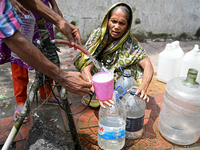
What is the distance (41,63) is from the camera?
1.35 meters

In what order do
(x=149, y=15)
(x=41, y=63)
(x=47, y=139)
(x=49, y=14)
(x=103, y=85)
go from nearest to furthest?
(x=41, y=63) → (x=103, y=85) → (x=47, y=139) → (x=49, y=14) → (x=149, y=15)

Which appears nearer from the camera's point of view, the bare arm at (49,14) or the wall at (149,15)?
the bare arm at (49,14)

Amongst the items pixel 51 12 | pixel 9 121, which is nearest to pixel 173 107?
pixel 51 12

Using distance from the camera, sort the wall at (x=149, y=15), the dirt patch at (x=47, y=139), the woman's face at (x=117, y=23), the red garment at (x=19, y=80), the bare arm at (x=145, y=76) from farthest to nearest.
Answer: the wall at (x=149, y=15)
the woman's face at (x=117, y=23)
the red garment at (x=19, y=80)
the bare arm at (x=145, y=76)
the dirt patch at (x=47, y=139)

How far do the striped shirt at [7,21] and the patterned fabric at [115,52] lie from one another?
4.49ft

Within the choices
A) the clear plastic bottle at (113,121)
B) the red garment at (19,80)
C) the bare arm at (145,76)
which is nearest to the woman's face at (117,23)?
the bare arm at (145,76)

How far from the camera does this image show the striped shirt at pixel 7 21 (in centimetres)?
118

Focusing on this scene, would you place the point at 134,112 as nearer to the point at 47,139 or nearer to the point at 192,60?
the point at 47,139

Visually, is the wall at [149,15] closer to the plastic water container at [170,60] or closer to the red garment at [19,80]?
the plastic water container at [170,60]

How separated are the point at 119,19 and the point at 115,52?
51 cm

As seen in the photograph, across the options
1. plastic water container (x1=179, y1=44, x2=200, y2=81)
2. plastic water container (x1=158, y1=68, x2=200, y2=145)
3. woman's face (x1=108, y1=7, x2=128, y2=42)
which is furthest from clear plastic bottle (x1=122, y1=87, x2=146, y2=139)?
plastic water container (x1=179, y1=44, x2=200, y2=81)

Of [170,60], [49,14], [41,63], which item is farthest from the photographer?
[170,60]

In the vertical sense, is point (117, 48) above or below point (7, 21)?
below

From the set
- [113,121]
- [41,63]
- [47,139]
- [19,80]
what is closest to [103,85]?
[41,63]
